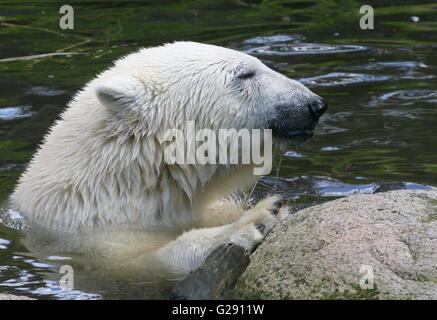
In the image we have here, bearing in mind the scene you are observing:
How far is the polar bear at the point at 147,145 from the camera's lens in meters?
5.22

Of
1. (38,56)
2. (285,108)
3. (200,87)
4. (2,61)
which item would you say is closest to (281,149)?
(285,108)

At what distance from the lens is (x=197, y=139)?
17.6 feet

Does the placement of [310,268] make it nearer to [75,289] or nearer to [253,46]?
[75,289]

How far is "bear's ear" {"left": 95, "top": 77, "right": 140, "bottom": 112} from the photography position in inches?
199

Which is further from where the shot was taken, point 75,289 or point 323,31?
point 323,31

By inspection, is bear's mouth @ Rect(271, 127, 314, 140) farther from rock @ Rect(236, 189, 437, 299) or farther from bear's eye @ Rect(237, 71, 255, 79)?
rock @ Rect(236, 189, 437, 299)

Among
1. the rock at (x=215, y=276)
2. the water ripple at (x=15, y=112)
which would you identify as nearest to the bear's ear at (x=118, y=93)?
the rock at (x=215, y=276)

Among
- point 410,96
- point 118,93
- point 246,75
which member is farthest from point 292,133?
point 410,96

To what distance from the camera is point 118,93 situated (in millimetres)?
5102

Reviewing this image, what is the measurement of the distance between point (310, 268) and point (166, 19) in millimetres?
7273

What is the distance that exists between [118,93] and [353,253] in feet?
5.90
